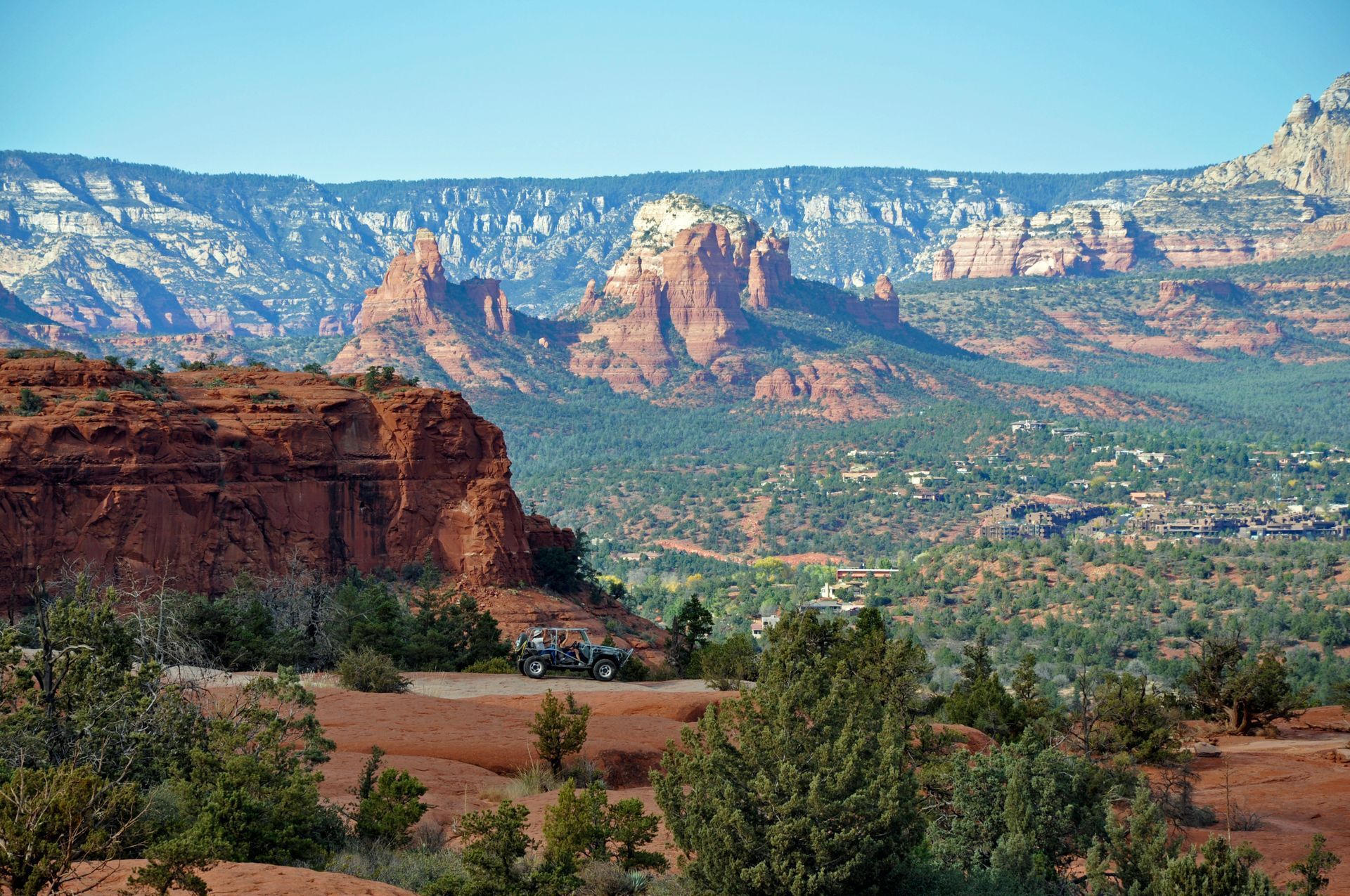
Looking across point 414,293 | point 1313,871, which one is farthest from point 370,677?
point 414,293

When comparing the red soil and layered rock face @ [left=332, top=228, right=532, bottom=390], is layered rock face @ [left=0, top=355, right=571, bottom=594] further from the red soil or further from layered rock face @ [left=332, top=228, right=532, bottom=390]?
layered rock face @ [left=332, top=228, right=532, bottom=390]

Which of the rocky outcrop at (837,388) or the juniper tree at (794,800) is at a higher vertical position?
the juniper tree at (794,800)

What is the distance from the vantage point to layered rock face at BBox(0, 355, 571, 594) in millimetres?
46125

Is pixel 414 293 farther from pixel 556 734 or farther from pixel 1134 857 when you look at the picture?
pixel 1134 857

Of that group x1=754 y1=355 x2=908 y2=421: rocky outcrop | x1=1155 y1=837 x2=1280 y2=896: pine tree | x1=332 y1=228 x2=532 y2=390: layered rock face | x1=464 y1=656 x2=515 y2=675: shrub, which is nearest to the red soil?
x1=1155 y1=837 x2=1280 y2=896: pine tree

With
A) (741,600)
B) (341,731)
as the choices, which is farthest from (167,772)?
(741,600)

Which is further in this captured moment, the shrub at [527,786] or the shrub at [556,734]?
the shrub at [556,734]

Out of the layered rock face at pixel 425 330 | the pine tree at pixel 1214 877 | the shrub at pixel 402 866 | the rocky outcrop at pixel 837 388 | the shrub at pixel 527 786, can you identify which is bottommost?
the rocky outcrop at pixel 837 388

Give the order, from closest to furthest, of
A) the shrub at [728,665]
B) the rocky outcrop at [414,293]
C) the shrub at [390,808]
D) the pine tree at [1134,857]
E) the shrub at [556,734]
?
the pine tree at [1134,857] < the shrub at [390,808] < the shrub at [556,734] < the shrub at [728,665] < the rocky outcrop at [414,293]

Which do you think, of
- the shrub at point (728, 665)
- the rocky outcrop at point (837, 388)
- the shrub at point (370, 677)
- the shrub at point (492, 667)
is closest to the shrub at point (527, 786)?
the shrub at point (370, 677)

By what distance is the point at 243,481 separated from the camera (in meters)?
50.9

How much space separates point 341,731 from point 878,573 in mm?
80084

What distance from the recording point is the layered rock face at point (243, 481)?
46.1m

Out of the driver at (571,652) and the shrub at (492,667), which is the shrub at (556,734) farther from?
the shrub at (492,667)
